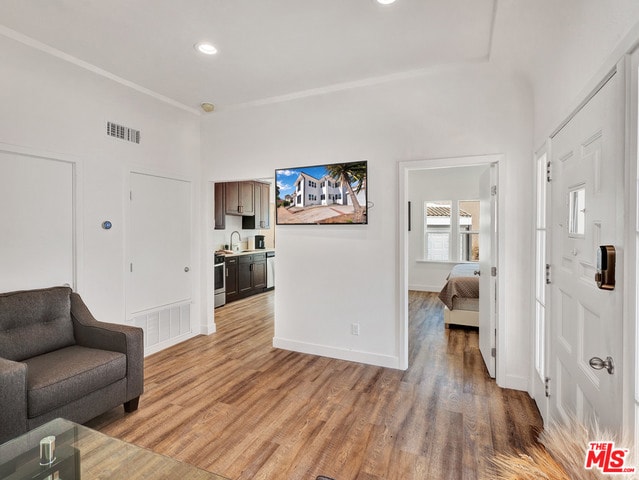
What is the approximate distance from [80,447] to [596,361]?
2281 mm

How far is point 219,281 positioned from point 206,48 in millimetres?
4030

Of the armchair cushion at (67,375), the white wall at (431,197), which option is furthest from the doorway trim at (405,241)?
the white wall at (431,197)

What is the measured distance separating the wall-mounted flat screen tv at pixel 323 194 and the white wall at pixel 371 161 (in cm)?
9

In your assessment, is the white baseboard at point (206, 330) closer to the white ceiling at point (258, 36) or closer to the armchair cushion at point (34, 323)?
the armchair cushion at point (34, 323)

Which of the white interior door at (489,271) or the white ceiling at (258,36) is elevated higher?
the white ceiling at (258,36)

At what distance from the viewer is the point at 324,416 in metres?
2.45

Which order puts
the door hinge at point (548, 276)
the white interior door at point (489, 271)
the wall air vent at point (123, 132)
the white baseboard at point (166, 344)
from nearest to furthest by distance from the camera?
the door hinge at point (548, 276) < the white interior door at point (489, 271) < the wall air vent at point (123, 132) < the white baseboard at point (166, 344)

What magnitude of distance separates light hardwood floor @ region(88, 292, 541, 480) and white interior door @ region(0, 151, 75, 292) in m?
1.29

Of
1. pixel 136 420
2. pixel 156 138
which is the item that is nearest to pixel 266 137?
pixel 156 138

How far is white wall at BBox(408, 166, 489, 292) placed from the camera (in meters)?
7.07

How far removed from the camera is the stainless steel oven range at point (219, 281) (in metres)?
5.81

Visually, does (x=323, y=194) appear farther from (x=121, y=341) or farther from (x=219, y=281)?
(x=219, y=281)

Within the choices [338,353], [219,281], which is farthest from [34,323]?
[219,281]

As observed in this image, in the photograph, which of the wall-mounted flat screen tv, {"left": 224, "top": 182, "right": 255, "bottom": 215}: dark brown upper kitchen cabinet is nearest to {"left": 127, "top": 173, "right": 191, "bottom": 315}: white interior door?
the wall-mounted flat screen tv
